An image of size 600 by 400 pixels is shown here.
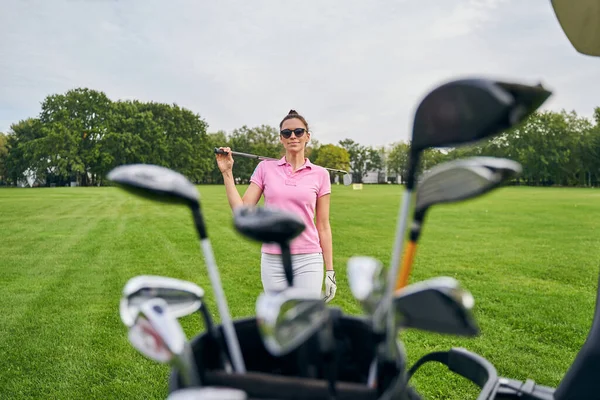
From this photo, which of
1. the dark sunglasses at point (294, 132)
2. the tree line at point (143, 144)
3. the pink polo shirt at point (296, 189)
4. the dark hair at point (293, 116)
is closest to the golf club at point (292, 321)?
the pink polo shirt at point (296, 189)

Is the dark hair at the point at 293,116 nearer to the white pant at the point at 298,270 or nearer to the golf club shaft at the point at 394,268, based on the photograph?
the white pant at the point at 298,270

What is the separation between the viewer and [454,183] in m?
0.69

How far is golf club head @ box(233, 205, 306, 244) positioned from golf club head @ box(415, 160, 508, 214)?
0.62 feet

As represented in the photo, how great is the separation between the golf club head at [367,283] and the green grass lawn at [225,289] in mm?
184

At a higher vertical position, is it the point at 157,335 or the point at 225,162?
the point at 225,162

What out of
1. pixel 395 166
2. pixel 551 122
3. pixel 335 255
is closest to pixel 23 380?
pixel 335 255

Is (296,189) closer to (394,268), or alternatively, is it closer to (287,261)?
(287,261)

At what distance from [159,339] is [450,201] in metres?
0.46

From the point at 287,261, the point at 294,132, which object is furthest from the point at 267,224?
the point at 294,132

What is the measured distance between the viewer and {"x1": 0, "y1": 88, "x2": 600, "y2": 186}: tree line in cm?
5862

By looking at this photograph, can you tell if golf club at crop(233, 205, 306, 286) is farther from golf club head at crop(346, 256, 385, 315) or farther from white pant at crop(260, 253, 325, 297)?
white pant at crop(260, 253, 325, 297)

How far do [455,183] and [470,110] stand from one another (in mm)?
110

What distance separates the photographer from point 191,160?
62625 mm

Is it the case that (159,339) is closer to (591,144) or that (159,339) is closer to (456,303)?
(456,303)
